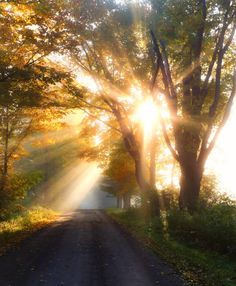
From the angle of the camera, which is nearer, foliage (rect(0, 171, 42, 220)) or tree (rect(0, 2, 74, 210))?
tree (rect(0, 2, 74, 210))

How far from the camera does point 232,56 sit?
21797 millimetres

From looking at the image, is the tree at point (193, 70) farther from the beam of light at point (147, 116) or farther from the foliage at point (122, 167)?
the foliage at point (122, 167)

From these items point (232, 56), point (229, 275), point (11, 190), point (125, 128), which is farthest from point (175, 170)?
point (229, 275)

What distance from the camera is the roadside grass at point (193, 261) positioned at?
10.8 metres

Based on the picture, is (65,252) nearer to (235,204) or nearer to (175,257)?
(175,257)

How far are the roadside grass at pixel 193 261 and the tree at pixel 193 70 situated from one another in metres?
3.78

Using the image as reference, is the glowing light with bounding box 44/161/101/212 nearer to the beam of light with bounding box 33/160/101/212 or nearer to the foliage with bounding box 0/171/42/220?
the beam of light with bounding box 33/160/101/212

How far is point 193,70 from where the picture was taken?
70.0ft

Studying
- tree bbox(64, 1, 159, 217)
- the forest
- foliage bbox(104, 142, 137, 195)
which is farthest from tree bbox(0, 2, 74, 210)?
foliage bbox(104, 142, 137, 195)

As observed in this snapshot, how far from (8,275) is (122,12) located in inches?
591

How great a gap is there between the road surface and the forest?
451 mm

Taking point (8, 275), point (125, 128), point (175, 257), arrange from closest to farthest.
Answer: point (8, 275), point (175, 257), point (125, 128)

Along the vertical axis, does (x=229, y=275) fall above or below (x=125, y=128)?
below

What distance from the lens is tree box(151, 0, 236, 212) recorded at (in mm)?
18141
